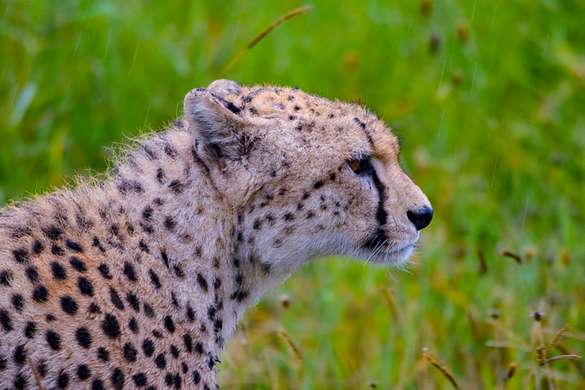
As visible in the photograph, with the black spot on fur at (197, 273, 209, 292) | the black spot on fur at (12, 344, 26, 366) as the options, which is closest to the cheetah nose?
the black spot on fur at (197, 273, 209, 292)

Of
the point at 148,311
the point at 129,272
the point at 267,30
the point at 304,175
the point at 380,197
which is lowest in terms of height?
the point at 380,197

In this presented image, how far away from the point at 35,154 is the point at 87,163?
306 millimetres

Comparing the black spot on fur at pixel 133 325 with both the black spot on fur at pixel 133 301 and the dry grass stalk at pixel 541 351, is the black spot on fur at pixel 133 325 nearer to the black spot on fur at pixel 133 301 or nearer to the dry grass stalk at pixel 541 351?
the black spot on fur at pixel 133 301

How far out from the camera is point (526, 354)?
4.39 meters

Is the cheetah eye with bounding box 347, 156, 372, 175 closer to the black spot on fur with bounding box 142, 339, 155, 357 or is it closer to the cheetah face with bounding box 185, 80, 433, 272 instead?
the cheetah face with bounding box 185, 80, 433, 272

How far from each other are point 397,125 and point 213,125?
2384 mm

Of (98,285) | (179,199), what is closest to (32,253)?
(98,285)

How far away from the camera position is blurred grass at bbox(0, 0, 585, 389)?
4.72m

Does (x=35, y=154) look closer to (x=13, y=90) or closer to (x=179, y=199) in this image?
(x=13, y=90)

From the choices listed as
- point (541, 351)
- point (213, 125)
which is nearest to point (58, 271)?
point (213, 125)

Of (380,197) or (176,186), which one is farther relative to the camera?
(380,197)

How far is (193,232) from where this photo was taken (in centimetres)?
355

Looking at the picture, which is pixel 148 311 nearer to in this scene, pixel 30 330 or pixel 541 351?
pixel 30 330

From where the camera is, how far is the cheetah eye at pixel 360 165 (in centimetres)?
371
